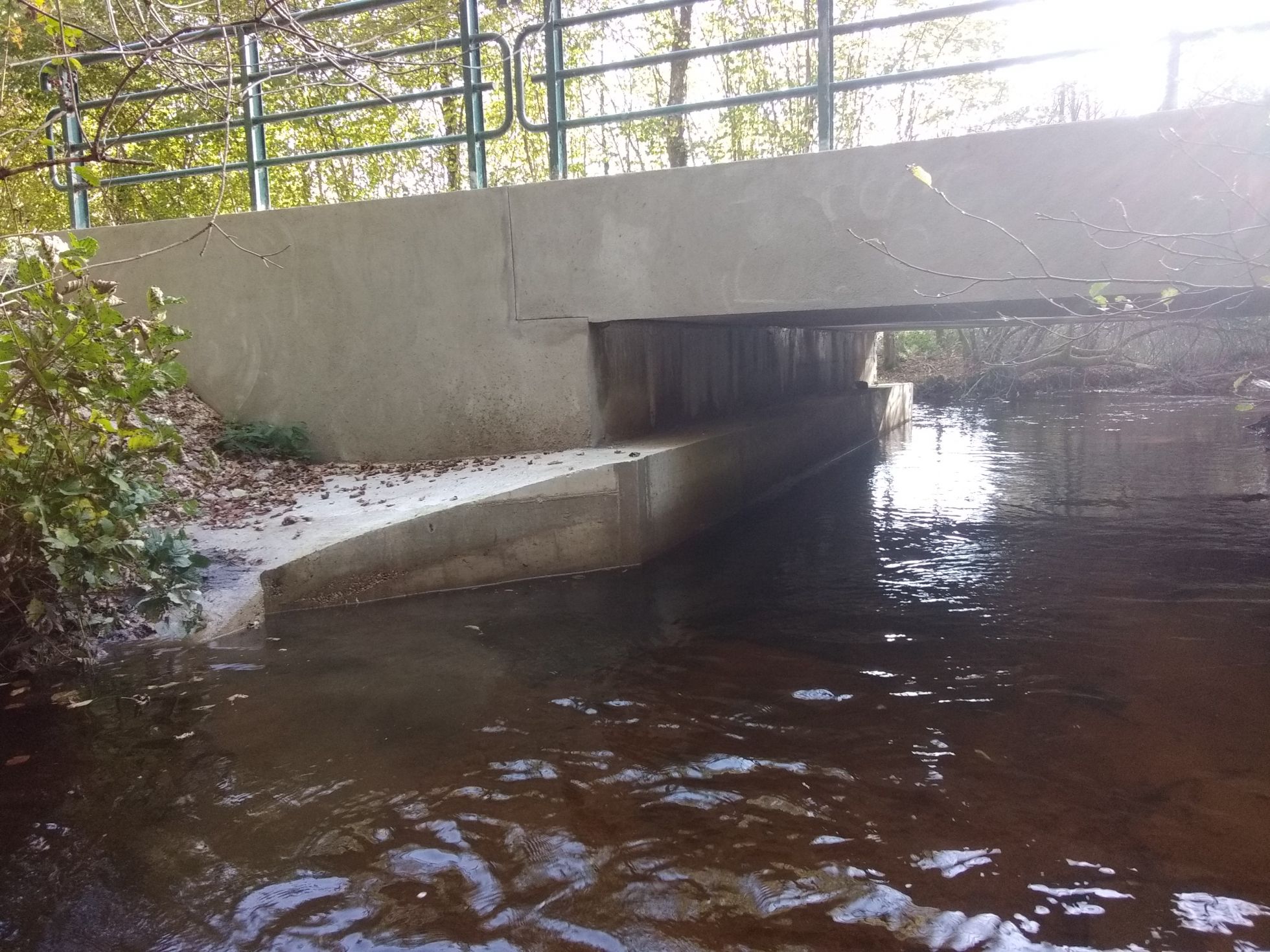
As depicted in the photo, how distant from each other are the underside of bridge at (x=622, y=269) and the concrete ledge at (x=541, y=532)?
63 centimetres

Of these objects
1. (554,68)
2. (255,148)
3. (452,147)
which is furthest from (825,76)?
(452,147)

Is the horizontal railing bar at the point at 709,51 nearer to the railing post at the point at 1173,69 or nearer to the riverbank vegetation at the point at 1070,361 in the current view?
the railing post at the point at 1173,69

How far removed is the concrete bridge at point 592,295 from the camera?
17.1 ft

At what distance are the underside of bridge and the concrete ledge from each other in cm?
63

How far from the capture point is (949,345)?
24.5m

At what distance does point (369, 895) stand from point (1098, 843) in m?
2.05

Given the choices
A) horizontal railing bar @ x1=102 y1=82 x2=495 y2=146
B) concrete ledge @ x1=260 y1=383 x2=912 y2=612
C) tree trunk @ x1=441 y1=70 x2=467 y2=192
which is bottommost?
concrete ledge @ x1=260 y1=383 x2=912 y2=612

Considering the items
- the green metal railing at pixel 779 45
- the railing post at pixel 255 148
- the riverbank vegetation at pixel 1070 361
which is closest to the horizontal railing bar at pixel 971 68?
the green metal railing at pixel 779 45

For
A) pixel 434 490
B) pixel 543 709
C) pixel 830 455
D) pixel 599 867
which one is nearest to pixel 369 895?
pixel 599 867

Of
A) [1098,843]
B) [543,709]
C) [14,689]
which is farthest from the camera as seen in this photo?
[14,689]

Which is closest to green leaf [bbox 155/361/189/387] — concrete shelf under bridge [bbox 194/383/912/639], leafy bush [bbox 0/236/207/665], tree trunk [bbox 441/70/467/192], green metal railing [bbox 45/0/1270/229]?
leafy bush [bbox 0/236/207/665]

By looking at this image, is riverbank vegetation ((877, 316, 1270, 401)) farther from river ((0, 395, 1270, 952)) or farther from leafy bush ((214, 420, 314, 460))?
leafy bush ((214, 420, 314, 460))

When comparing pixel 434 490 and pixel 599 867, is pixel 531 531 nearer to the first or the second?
pixel 434 490

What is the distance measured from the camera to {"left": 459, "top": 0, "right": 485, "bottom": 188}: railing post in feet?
22.0
